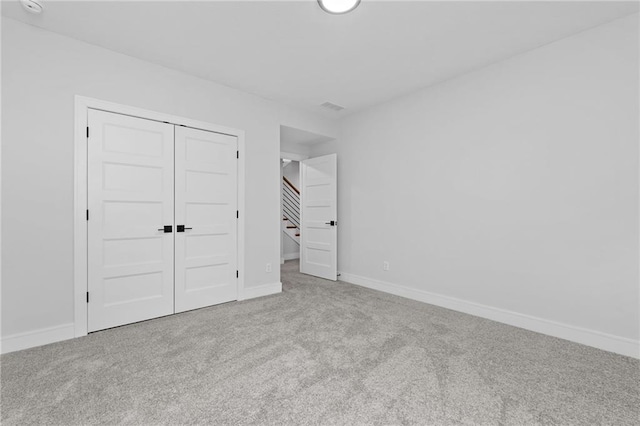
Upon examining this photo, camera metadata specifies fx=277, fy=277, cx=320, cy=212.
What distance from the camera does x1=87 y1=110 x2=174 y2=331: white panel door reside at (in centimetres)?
273

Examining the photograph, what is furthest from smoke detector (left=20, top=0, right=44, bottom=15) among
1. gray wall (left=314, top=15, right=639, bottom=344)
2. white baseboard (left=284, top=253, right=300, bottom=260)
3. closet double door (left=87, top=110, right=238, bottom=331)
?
white baseboard (left=284, top=253, right=300, bottom=260)

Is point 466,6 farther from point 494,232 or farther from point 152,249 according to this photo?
point 152,249

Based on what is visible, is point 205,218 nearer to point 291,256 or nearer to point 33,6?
point 33,6

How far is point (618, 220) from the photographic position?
237 cm

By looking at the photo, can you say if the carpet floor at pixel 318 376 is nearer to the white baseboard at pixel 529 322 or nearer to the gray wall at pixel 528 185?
the white baseboard at pixel 529 322

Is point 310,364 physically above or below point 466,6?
below

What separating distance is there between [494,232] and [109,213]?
13.4 feet

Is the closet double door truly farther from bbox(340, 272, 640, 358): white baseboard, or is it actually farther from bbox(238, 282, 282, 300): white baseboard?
bbox(340, 272, 640, 358): white baseboard

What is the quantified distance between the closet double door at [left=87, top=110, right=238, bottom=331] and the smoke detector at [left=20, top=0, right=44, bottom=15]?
807mm

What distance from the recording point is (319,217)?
508 cm

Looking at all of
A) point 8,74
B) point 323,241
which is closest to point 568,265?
point 323,241

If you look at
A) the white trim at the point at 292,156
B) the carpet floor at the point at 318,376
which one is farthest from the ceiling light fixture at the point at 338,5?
the white trim at the point at 292,156

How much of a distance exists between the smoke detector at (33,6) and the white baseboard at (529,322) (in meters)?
4.63

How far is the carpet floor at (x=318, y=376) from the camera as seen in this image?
5.20 feet
